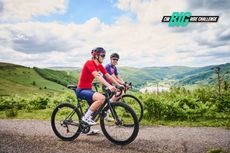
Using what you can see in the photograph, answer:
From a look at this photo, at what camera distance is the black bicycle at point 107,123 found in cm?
617

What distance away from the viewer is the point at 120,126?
21.0 ft

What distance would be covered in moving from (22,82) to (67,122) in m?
112

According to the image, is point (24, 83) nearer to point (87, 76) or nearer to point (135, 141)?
point (87, 76)

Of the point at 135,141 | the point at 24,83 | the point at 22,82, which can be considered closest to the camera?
the point at 135,141

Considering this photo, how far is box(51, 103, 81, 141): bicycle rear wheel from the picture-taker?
684cm

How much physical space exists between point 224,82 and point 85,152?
8929 millimetres

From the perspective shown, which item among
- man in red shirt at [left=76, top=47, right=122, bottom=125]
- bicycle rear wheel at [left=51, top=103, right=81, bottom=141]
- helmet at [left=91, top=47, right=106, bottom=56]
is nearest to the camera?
man in red shirt at [left=76, top=47, right=122, bottom=125]

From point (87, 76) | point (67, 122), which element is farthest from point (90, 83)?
point (67, 122)

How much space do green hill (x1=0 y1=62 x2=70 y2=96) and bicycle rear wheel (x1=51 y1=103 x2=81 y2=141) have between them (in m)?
88.3

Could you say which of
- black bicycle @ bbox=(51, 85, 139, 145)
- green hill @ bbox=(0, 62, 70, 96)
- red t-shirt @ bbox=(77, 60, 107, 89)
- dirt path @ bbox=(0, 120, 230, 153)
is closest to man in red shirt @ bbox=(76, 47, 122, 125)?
red t-shirt @ bbox=(77, 60, 107, 89)

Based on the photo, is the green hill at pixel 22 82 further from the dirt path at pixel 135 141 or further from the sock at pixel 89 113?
the sock at pixel 89 113

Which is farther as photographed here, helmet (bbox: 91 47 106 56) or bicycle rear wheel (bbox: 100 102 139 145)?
helmet (bbox: 91 47 106 56)

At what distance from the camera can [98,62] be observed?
6.80 metres

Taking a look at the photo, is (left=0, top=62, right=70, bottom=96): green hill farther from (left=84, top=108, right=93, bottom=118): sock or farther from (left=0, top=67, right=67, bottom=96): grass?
(left=84, top=108, right=93, bottom=118): sock
